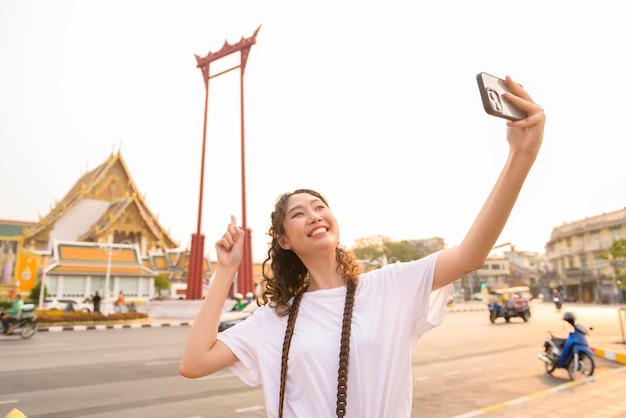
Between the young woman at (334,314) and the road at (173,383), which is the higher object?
the young woman at (334,314)

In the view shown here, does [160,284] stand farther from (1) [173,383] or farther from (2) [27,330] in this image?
(1) [173,383]

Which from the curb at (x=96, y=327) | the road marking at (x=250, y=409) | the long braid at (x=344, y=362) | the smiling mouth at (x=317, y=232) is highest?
the smiling mouth at (x=317, y=232)

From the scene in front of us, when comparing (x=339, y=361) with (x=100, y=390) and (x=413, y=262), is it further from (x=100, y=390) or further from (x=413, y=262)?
(x=100, y=390)

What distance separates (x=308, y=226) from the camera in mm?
1513

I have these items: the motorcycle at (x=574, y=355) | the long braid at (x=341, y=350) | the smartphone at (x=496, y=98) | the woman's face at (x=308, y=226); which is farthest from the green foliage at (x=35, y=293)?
the smartphone at (x=496, y=98)

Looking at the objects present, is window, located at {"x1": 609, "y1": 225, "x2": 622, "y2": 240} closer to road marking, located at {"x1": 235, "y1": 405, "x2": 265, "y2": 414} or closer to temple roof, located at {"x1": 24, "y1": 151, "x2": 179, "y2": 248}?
temple roof, located at {"x1": 24, "y1": 151, "x2": 179, "y2": 248}

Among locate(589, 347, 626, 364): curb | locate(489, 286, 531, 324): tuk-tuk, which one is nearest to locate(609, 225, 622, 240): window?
locate(489, 286, 531, 324): tuk-tuk

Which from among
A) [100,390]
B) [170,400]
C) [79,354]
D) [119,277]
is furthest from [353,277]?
[119,277]

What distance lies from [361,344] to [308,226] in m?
0.40

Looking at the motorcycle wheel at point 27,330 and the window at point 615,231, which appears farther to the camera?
the window at point 615,231

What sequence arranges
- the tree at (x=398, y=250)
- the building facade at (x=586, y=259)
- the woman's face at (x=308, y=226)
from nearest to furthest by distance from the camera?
the woman's face at (x=308, y=226), the building facade at (x=586, y=259), the tree at (x=398, y=250)

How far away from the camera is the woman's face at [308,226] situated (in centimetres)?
151

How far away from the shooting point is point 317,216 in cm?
151

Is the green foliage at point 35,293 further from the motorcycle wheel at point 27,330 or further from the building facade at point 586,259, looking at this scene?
the building facade at point 586,259
